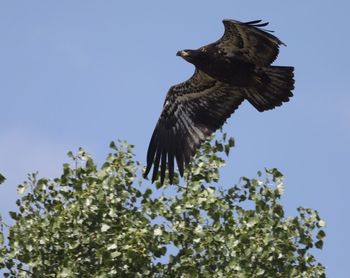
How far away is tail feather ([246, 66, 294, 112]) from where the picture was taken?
47.6ft

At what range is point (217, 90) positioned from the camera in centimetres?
1606

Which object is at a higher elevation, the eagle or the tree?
the eagle

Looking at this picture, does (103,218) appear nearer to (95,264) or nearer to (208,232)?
(95,264)

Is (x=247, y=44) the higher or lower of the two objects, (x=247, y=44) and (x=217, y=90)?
the lower

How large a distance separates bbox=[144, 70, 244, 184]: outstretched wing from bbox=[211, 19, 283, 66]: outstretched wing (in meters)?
1.39

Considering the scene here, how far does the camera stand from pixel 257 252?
12.7 m

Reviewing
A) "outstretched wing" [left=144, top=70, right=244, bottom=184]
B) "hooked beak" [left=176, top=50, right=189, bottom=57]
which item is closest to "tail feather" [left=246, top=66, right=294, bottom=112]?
"outstretched wing" [left=144, top=70, right=244, bottom=184]

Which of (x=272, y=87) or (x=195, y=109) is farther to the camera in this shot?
(x=195, y=109)

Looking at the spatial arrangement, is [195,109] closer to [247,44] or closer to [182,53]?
[182,53]

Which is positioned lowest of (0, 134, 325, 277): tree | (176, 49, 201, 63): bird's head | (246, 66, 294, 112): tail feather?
(0, 134, 325, 277): tree

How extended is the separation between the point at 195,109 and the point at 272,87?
189 centimetres

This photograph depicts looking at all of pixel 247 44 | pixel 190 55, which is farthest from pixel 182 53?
pixel 247 44

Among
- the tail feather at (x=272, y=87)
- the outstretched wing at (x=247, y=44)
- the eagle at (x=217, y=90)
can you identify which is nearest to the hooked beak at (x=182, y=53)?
the eagle at (x=217, y=90)

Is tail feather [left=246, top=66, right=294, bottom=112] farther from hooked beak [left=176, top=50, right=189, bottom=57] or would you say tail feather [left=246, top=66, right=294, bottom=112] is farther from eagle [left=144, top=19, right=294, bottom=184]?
hooked beak [left=176, top=50, right=189, bottom=57]
